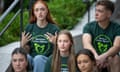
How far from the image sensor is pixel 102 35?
620 cm

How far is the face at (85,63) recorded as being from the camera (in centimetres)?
541

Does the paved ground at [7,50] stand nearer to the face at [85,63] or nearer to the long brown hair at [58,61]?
the long brown hair at [58,61]

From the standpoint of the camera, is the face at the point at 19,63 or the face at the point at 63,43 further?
the face at the point at 63,43

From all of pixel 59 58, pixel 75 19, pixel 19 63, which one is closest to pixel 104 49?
pixel 59 58

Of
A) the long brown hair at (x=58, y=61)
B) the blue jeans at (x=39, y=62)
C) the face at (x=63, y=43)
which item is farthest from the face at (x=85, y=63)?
the blue jeans at (x=39, y=62)

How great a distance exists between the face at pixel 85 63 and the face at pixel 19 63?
0.61 m

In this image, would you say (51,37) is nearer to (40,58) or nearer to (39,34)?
(39,34)

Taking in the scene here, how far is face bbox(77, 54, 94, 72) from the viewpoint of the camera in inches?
213

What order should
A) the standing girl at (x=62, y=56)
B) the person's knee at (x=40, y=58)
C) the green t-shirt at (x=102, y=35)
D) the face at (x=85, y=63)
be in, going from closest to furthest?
the face at (x=85, y=63)
the standing girl at (x=62, y=56)
the person's knee at (x=40, y=58)
the green t-shirt at (x=102, y=35)

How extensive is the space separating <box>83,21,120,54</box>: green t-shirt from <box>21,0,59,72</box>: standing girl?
1.53ft

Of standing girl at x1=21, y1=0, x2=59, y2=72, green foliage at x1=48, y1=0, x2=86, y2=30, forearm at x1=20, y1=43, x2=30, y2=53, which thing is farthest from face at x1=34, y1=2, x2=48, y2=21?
green foliage at x1=48, y1=0, x2=86, y2=30

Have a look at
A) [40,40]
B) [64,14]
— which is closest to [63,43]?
[40,40]

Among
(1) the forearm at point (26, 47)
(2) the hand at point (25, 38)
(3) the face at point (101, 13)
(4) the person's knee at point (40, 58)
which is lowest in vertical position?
(4) the person's knee at point (40, 58)

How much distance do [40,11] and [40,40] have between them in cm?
36
